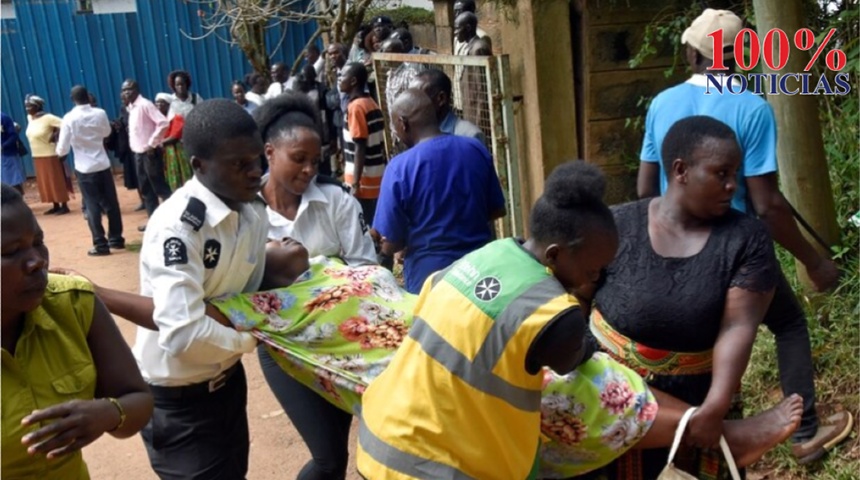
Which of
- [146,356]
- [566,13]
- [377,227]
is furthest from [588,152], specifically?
[146,356]

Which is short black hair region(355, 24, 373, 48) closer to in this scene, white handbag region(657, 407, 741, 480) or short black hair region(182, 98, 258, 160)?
short black hair region(182, 98, 258, 160)

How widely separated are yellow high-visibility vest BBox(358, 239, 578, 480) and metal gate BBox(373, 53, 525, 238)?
3172mm

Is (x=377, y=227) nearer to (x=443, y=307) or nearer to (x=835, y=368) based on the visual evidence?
(x=443, y=307)

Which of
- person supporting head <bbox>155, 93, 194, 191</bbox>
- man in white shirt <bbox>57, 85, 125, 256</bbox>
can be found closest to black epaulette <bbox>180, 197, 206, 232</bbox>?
man in white shirt <bbox>57, 85, 125, 256</bbox>

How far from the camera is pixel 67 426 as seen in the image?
70.4 inches

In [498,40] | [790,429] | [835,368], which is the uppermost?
[498,40]

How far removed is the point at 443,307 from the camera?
2.02 metres

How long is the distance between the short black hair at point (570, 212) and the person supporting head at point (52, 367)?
3.63 feet

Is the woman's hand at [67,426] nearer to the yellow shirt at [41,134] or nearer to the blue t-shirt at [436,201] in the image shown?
the blue t-shirt at [436,201]

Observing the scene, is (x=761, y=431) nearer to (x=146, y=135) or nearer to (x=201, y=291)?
(x=201, y=291)

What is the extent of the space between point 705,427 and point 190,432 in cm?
160

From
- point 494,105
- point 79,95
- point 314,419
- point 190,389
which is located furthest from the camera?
point 79,95

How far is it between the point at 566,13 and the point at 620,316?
339 centimetres

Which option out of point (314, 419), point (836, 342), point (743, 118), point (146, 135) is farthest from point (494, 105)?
point (146, 135)
